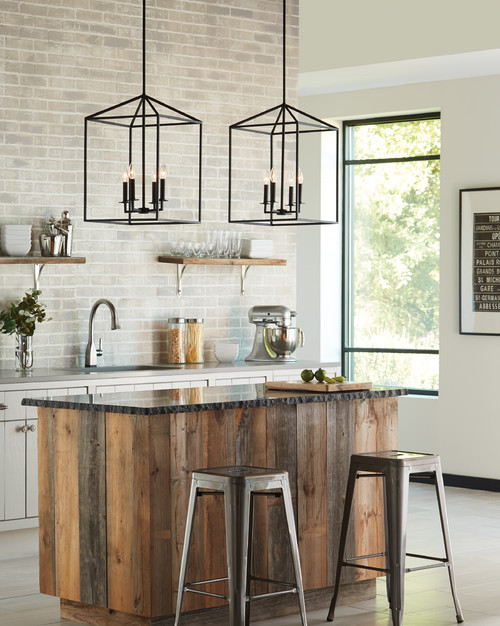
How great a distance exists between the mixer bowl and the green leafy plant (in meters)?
1.67

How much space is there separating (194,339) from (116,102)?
1638mm

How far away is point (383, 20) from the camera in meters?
7.66

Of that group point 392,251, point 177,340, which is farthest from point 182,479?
point 392,251

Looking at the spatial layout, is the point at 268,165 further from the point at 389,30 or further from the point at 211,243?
the point at 389,30

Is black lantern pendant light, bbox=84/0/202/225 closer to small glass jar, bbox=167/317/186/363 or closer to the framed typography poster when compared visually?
small glass jar, bbox=167/317/186/363

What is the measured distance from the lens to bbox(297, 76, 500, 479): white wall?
7.84m

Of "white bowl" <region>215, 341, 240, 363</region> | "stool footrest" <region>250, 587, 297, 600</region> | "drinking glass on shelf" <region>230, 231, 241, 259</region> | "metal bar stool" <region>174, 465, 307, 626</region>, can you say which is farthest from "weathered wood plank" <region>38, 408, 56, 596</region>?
"drinking glass on shelf" <region>230, 231, 241, 259</region>

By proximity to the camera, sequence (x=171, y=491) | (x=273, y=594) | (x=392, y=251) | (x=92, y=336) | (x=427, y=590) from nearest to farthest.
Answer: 1. (x=273, y=594)
2. (x=171, y=491)
3. (x=427, y=590)
4. (x=92, y=336)
5. (x=392, y=251)

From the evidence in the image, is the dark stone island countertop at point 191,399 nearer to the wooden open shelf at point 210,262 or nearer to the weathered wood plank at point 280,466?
the weathered wood plank at point 280,466

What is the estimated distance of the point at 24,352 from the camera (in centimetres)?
668

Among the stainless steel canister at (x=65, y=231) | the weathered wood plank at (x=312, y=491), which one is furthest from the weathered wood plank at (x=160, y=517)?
the stainless steel canister at (x=65, y=231)

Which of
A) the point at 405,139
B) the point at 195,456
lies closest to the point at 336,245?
the point at 405,139

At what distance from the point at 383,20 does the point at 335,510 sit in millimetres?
4091

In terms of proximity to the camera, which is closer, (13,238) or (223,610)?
(223,610)
